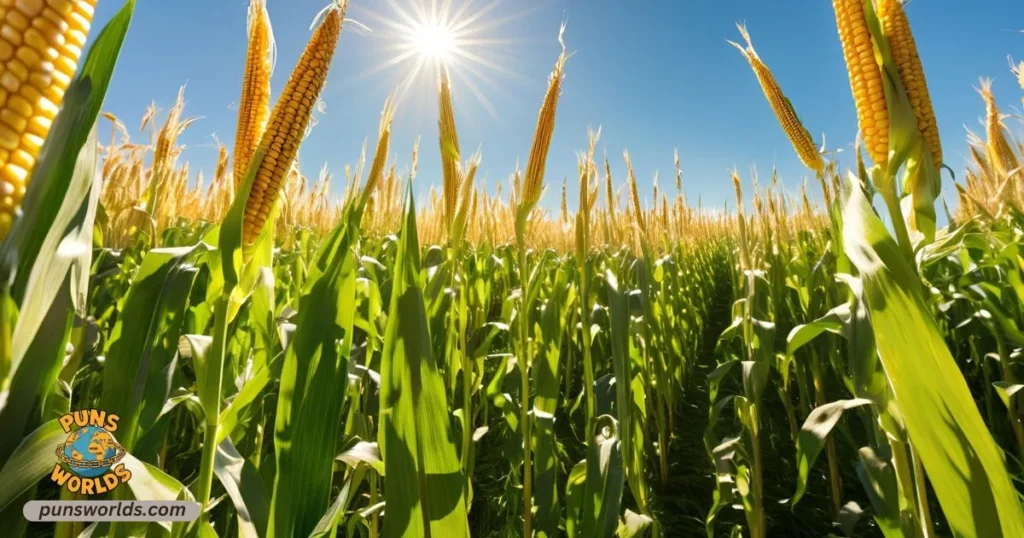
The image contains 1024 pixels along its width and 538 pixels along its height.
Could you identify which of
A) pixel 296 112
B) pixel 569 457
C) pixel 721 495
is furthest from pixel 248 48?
pixel 569 457

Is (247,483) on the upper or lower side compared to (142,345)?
lower

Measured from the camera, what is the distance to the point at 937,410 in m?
0.69

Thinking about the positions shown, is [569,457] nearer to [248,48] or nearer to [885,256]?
[885,256]

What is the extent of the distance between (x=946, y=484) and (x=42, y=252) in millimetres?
1327

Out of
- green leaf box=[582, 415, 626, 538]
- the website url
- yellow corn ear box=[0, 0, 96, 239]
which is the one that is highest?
yellow corn ear box=[0, 0, 96, 239]

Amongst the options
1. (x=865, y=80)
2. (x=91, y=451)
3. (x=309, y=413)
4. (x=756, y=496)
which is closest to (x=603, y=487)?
(x=756, y=496)

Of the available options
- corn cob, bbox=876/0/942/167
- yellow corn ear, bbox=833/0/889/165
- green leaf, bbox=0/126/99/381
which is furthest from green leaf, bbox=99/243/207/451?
corn cob, bbox=876/0/942/167

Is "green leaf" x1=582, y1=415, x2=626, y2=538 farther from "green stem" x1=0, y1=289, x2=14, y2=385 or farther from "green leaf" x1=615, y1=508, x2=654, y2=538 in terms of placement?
"green stem" x1=0, y1=289, x2=14, y2=385

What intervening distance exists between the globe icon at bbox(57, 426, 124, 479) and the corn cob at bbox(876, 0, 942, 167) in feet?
5.96

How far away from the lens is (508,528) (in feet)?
6.13

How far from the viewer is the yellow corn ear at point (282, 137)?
1.04 meters

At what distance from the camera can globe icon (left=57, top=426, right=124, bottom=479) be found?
0.75m

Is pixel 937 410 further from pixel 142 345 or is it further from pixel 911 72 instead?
pixel 142 345

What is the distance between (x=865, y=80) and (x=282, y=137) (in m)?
1.43
